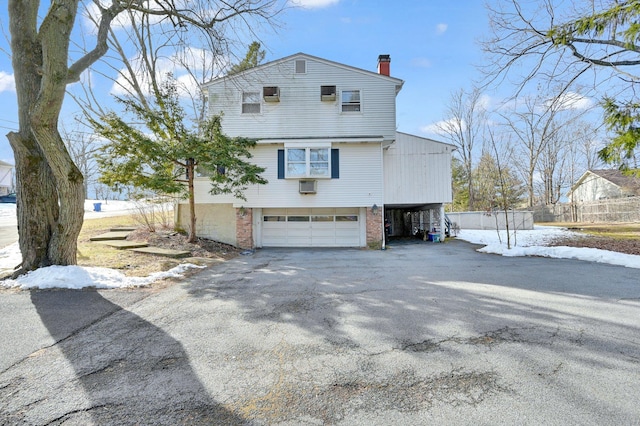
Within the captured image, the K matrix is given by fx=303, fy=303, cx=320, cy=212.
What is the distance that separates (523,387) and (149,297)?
5.54 meters

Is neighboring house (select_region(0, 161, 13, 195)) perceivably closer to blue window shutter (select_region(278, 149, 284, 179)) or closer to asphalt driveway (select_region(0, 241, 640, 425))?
blue window shutter (select_region(278, 149, 284, 179))

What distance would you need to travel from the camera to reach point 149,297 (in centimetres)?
540

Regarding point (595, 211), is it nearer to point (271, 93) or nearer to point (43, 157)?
point (271, 93)

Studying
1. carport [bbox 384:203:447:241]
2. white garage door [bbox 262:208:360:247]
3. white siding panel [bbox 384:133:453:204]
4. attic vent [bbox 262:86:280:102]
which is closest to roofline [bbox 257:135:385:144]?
attic vent [bbox 262:86:280:102]

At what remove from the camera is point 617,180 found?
1160 inches

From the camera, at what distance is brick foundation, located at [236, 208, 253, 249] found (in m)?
13.4

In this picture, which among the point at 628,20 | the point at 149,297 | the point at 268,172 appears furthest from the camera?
the point at 268,172

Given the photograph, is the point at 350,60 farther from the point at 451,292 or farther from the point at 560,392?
the point at 560,392

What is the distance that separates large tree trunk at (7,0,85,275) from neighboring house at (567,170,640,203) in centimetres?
3581

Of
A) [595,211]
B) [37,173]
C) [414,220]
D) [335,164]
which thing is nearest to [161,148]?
[37,173]

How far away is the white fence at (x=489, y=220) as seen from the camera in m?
19.8

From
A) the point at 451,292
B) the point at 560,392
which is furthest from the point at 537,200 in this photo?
the point at 560,392

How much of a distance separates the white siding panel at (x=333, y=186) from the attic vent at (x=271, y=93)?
216 cm

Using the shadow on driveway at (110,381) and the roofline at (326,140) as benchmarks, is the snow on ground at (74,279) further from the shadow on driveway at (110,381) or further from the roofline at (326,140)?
the roofline at (326,140)
